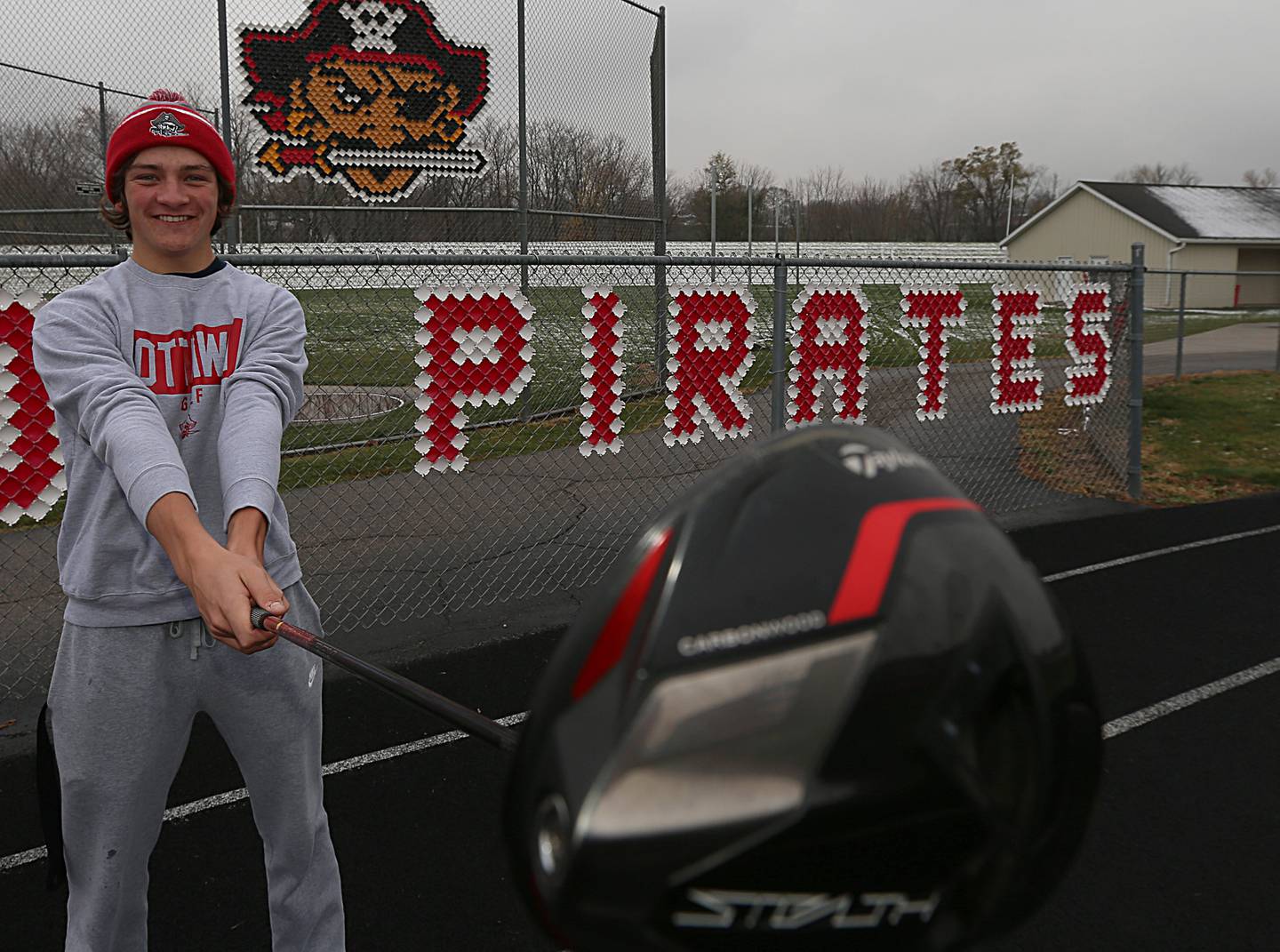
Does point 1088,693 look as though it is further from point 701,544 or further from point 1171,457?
point 1171,457

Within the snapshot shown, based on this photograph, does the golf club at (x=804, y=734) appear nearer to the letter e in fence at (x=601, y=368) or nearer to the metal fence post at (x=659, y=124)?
the letter e in fence at (x=601, y=368)

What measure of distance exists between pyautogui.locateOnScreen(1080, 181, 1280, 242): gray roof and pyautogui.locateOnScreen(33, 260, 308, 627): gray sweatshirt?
45.3 meters

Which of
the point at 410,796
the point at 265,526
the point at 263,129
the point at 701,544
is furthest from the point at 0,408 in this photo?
the point at 263,129

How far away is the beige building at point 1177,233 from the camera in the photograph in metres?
40.5

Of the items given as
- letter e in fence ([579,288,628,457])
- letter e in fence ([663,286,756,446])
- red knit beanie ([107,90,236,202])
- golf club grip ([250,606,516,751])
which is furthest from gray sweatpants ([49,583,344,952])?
letter e in fence ([663,286,756,446])

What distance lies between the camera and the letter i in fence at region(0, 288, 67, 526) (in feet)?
14.5

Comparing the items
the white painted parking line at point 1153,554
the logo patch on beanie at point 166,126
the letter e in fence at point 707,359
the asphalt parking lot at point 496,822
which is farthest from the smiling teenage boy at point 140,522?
the white painted parking line at point 1153,554

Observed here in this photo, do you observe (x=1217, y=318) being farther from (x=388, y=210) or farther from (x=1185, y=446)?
(x=388, y=210)

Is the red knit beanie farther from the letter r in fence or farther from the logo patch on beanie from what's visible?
the letter r in fence

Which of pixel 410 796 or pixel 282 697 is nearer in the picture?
pixel 282 697

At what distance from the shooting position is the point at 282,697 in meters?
2.16

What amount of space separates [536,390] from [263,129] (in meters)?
3.67

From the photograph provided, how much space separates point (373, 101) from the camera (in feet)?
35.7

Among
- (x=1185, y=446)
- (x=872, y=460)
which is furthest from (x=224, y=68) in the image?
(x=1185, y=446)
